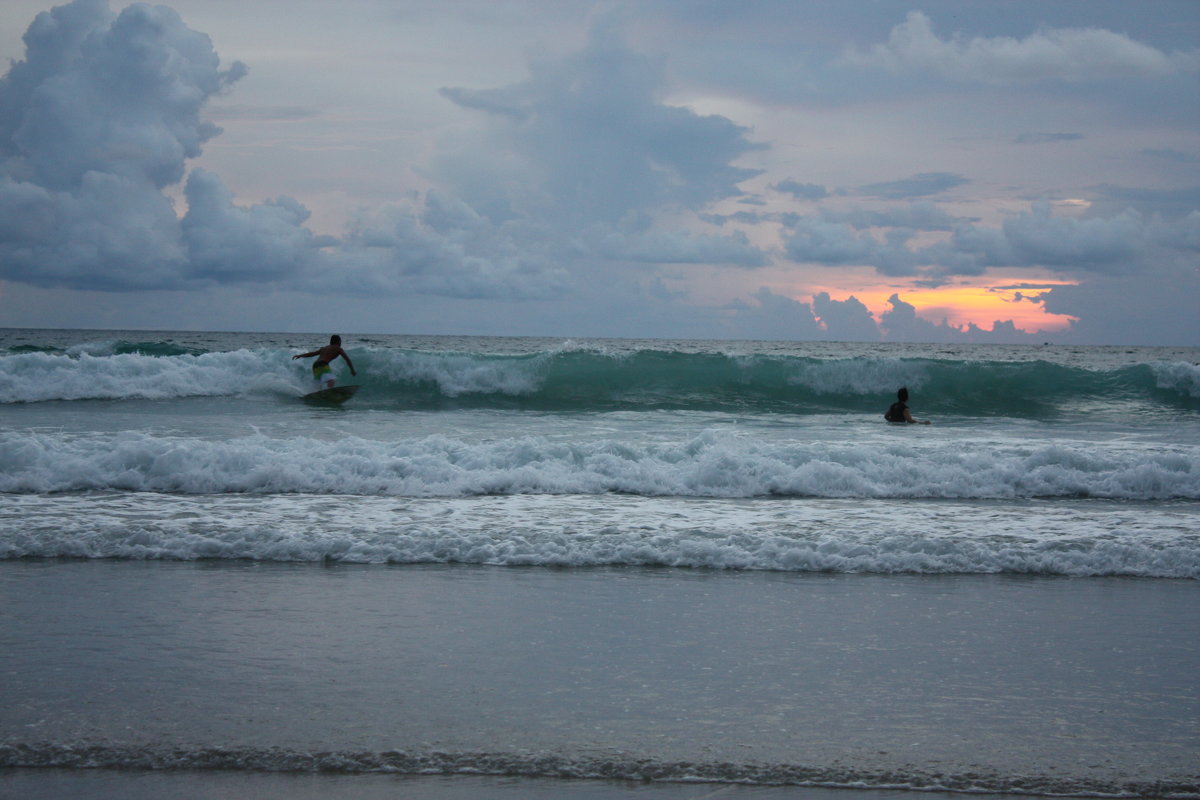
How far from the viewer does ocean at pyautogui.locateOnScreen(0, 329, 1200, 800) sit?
3203mm

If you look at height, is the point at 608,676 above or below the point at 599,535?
below

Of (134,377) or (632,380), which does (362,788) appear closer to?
(134,377)

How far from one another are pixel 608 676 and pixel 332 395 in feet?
55.7

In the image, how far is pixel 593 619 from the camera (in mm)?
4938

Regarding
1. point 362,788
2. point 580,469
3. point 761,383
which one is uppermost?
point 761,383

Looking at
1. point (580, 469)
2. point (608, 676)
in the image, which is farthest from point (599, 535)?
point (580, 469)

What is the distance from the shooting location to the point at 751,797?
9.73 ft

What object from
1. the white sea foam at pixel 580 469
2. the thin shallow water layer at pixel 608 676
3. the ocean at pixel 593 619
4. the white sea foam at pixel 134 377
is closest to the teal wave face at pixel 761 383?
the white sea foam at pixel 134 377

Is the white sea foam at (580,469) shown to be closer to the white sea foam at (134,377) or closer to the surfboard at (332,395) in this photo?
the surfboard at (332,395)

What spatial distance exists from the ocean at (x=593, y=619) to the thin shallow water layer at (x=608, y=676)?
20 mm

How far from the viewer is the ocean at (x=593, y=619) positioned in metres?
3.20

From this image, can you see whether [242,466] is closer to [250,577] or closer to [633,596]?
[250,577]

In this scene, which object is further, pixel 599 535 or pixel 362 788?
pixel 599 535

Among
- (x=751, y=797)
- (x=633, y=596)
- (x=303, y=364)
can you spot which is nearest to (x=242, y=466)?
(x=633, y=596)
